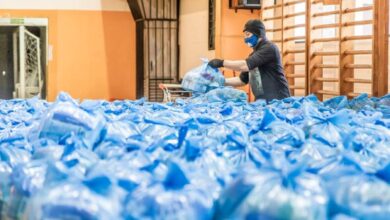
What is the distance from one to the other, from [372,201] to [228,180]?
275 mm

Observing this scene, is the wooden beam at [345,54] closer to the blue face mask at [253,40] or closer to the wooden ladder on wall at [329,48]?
the wooden ladder on wall at [329,48]

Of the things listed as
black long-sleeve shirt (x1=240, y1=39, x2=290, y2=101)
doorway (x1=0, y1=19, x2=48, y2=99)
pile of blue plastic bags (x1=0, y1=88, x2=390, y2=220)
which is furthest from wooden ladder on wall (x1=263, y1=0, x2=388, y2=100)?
doorway (x1=0, y1=19, x2=48, y2=99)

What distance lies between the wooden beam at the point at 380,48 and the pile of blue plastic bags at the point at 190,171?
3611 mm

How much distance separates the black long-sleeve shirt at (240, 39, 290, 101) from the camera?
452 cm

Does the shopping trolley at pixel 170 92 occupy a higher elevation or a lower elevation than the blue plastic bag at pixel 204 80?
lower

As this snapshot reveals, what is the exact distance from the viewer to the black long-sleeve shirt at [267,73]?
452cm

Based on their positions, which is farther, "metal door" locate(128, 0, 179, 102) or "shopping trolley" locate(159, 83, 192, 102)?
"metal door" locate(128, 0, 179, 102)

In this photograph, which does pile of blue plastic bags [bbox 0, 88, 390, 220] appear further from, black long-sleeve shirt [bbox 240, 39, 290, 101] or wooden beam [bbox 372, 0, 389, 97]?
wooden beam [bbox 372, 0, 389, 97]

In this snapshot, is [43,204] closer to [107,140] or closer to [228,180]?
[228,180]

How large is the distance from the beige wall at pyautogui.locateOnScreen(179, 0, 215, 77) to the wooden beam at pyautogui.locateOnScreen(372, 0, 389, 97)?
313 cm

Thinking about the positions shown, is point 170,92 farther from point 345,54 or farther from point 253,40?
point 345,54

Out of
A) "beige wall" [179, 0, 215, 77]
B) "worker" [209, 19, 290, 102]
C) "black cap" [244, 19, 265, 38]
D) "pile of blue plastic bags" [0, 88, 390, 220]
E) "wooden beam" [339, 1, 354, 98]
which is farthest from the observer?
"beige wall" [179, 0, 215, 77]

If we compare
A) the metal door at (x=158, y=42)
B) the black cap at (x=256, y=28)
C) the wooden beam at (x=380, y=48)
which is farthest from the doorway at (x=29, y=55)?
the wooden beam at (x=380, y=48)

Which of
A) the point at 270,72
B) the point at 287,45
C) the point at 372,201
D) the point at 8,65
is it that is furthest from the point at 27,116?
the point at 8,65
